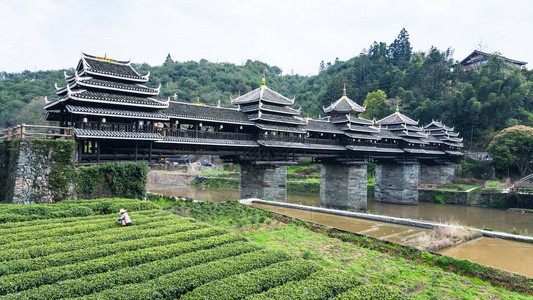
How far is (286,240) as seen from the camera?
12.6 metres

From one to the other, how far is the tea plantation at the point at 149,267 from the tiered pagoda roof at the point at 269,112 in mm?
14502

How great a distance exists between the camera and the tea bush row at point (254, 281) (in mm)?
6613

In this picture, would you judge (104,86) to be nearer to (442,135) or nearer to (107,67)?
(107,67)

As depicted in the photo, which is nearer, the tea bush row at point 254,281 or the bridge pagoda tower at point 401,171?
the tea bush row at point 254,281

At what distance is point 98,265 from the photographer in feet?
25.7

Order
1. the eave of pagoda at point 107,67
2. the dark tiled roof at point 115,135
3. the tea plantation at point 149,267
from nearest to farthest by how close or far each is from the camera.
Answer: the tea plantation at point 149,267 < the dark tiled roof at point 115,135 < the eave of pagoda at point 107,67

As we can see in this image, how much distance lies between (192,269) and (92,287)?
218 centimetres

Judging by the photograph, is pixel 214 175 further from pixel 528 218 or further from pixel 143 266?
pixel 143 266

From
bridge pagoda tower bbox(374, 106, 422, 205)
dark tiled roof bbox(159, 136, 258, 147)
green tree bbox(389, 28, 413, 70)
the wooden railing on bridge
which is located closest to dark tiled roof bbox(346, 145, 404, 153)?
bridge pagoda tower bbox(374, 106, 422, 205)

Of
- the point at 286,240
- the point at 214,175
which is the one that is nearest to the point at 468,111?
the point at 214,175

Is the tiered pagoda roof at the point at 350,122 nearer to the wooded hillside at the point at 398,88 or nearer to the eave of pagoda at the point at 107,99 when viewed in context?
the wooded hillside at the point at 398,88

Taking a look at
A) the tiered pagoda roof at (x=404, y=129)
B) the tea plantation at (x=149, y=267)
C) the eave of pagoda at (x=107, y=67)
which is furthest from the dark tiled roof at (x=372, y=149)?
the tea plantation at (x=149, y=267)

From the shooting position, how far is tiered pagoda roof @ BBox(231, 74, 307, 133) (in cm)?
2495

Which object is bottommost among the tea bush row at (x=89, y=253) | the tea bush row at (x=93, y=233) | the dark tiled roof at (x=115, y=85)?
the tea bush row at (x=89, y=253)
